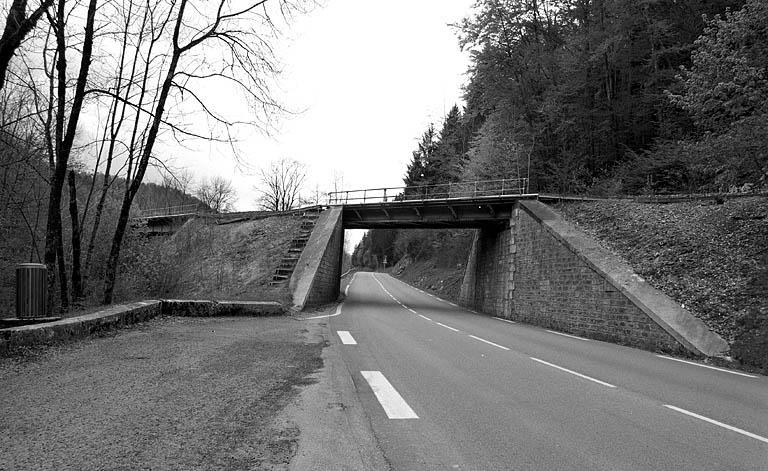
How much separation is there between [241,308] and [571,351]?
1063cm

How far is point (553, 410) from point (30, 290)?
9265 mm

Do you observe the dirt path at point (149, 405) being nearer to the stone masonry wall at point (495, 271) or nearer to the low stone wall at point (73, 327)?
the low stone wall at point (73, 327)

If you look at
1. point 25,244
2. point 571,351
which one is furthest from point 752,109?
point 25,244

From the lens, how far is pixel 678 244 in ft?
51.4

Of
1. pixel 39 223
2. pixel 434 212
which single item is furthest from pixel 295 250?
pixel 39 223

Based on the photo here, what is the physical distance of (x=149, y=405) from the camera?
5.05 meters

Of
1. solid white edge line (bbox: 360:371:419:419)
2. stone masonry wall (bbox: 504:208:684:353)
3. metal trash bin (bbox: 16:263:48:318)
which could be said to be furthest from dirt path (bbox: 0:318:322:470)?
stone masonry wall (bbox: 504:208:684:353)

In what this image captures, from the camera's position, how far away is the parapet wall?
1273cm

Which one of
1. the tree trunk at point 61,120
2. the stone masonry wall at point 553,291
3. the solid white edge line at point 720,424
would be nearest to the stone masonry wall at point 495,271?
the stone masonry wall at point 553,291

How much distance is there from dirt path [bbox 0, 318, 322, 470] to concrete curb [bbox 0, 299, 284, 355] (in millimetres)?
316

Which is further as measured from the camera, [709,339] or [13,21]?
[709,339]

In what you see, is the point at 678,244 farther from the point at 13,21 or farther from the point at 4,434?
the point at 13,21

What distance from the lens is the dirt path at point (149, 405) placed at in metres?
3.74

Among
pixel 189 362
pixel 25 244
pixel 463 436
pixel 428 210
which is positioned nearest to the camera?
pixel 463 436
